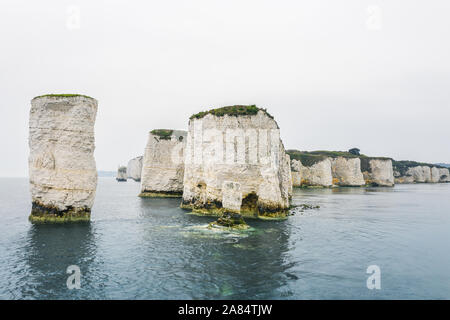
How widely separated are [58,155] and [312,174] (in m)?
91.1

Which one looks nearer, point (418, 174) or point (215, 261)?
point (215, 261)

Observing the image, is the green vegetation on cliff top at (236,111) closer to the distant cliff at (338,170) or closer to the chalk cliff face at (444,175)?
the distant cliff at (338,170)

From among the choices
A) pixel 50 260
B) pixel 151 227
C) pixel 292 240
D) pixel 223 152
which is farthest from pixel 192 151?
pixel 50 260

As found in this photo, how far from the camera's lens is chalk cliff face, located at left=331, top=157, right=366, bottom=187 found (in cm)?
11162

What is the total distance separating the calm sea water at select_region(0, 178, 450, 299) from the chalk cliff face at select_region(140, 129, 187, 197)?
29.1 meters

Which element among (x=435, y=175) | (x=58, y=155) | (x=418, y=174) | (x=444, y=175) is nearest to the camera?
(x=58, y=155)

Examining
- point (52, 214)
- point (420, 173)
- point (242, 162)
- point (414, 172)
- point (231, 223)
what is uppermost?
point (242, 162)

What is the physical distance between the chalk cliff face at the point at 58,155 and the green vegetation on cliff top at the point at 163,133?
3078 cm

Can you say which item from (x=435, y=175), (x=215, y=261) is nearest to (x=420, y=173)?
(x=435, y=175)

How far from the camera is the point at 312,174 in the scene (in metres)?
104

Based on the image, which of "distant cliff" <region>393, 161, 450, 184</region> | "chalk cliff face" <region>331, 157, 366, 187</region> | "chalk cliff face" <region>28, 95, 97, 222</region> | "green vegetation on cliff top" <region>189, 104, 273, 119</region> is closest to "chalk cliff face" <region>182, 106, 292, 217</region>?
"green vegetation on cliff top" <region>189, 104, 273, 119</region>

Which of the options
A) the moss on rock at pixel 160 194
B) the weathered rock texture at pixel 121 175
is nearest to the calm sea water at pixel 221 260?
the moss on rock at pixel 160 194

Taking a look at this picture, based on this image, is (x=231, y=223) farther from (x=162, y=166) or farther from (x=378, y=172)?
(x=378, y=172)
